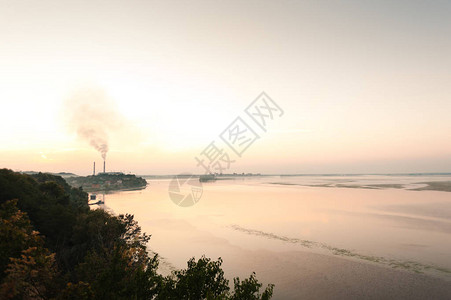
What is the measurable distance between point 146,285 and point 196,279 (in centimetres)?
320

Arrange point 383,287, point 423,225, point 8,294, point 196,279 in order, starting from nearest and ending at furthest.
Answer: point 8,294 < point 196,279 < point 383,287 < point 423,225

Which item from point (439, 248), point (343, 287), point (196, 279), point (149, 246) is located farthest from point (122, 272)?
point (439, 248)

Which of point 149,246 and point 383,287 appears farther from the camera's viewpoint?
point 149,246

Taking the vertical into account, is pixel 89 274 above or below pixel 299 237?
above

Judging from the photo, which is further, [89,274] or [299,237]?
[299,237]

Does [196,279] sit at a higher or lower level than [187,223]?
higher

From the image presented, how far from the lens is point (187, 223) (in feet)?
214

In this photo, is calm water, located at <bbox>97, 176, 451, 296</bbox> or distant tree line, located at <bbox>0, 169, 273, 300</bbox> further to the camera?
calm water, located at <bbox>97, 176, 451, 296</bbox>

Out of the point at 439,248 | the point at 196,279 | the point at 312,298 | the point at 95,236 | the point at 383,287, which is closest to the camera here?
the point at 196,279

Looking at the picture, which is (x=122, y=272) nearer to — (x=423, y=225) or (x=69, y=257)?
(x=69, y=257)

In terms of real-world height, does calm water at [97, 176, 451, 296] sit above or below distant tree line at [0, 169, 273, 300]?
below

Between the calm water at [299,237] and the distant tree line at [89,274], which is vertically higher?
the distant tree line at [89,274]

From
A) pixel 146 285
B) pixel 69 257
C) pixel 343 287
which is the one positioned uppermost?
pixel 146 285

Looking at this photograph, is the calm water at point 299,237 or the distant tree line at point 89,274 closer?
the distant tree line at point 89,274
